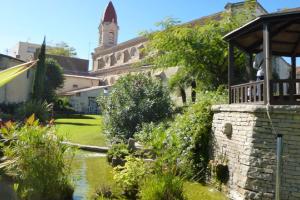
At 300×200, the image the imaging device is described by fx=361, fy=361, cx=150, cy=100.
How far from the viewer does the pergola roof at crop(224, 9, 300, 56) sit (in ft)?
31.0

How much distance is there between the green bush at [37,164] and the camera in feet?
25.0

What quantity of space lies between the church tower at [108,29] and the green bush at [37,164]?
68.6 m

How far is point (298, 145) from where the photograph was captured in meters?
8.62

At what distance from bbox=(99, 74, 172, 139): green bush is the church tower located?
5830 centimetres

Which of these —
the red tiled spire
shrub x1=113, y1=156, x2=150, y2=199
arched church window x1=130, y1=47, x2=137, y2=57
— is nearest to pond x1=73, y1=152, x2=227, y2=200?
shrub x1=113, y1=156, x2=150, y2=199

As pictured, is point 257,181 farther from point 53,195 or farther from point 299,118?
point 53,195

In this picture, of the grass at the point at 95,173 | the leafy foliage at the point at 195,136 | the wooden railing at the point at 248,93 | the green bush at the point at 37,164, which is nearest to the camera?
the green bush at the point at 37,164

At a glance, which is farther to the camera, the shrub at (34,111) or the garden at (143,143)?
the shrub at (34,111)

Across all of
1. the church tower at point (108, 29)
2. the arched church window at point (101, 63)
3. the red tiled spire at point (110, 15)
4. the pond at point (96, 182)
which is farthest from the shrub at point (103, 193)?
the red tiled spire at point (110, 15)

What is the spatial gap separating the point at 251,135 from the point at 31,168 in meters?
5.28

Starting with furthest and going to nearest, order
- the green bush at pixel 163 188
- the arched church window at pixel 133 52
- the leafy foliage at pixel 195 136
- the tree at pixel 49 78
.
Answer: the arched church window at pixel 133 52 → the tree at pixel 49 78 → the leafy foliage at pixel 195 136 → the green bush at pixel 163 188

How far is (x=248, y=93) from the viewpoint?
1104 cm

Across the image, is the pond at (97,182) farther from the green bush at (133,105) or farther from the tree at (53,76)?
the tree at (53,76)

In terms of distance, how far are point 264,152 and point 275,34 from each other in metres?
4.11
